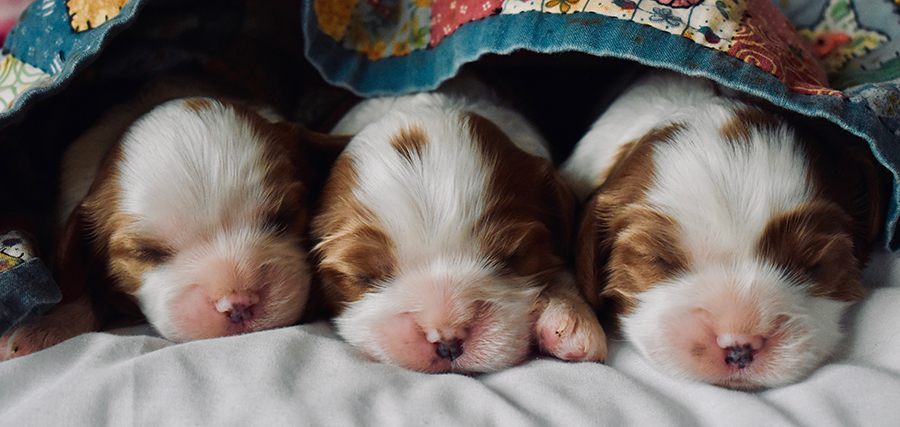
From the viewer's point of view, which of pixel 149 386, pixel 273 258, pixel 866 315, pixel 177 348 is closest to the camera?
pixel 149 386

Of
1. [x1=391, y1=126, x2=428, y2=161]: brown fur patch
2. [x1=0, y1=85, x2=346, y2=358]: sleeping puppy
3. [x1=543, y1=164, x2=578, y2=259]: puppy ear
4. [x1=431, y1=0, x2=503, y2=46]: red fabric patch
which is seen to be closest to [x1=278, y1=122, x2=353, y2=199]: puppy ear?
[x1=0, y1=85, x2=346, y2=358]: sleeping puppy

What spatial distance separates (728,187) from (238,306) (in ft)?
4.27

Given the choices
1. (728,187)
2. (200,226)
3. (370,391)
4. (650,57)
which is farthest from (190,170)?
(728,187)

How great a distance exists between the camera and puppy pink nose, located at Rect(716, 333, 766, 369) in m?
1.34

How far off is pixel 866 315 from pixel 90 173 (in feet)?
7.62

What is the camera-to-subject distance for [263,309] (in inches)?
63.2

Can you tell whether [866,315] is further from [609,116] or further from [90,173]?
[90,173]

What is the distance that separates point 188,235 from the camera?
1634mm

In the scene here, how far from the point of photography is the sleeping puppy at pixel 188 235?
1586 mm

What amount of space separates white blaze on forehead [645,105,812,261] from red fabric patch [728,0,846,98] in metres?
0.17

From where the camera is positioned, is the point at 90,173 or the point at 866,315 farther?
the point at 90,173

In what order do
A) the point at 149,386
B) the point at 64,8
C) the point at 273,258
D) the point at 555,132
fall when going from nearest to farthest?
the point at 149,386, the point at 273,258, the point at 64,8, the point at 555,132

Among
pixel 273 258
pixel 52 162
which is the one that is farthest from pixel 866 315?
pixel 52 162

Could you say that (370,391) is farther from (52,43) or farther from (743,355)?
(52,43)
